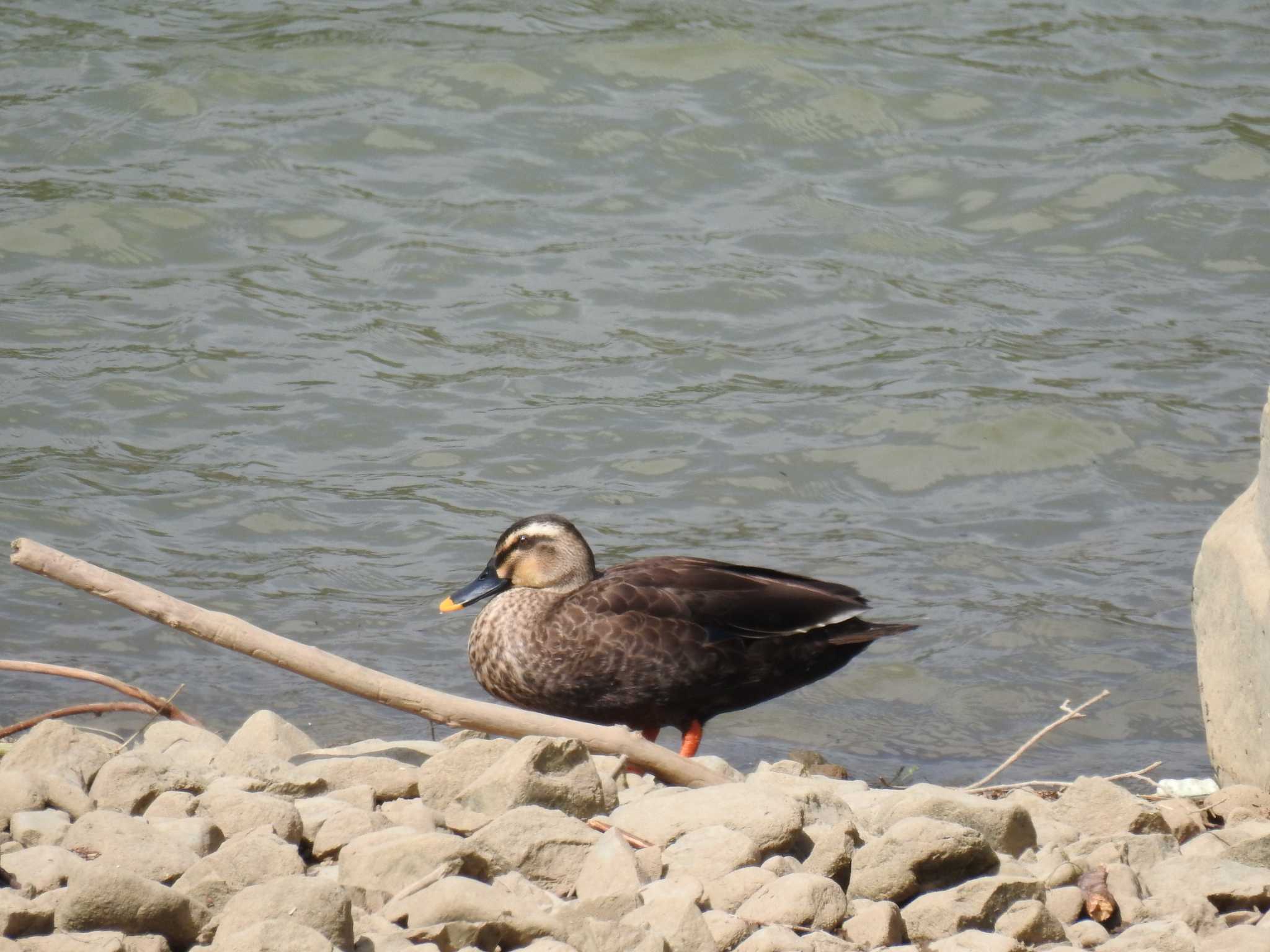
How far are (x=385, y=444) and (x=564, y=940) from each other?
5.23m

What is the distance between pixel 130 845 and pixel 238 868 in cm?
20

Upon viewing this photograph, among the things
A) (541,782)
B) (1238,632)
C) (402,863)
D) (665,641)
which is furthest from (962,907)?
(665,641)

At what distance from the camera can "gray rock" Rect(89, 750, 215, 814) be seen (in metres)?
3.42

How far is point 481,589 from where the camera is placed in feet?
18.3

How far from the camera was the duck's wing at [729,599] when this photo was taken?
202 inches

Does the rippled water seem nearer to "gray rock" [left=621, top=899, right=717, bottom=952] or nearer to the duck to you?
the duck

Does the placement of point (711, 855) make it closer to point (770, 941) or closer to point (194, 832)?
point (770, 941)

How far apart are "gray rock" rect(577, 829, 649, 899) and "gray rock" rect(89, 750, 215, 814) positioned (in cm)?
97

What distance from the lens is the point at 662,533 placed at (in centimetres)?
711

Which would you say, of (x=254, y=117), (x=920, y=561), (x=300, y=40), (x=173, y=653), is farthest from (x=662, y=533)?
(x=300, y=40)

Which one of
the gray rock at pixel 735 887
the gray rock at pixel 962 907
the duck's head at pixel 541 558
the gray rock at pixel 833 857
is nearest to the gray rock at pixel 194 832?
the gray rock at pixel 735 887

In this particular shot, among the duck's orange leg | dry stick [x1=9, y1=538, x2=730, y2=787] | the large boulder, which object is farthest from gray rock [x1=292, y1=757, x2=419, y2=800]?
the large boulder

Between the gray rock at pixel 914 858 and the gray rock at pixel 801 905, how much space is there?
5.3 inches

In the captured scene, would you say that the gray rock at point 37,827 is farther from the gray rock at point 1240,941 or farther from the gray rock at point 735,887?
the gray rock at point 1240,941
